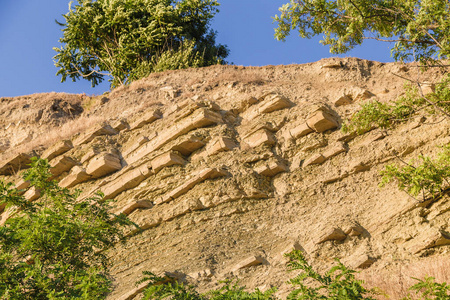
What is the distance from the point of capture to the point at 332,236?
1156cm

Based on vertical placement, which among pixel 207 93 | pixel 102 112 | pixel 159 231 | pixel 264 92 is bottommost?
pixel 159 231

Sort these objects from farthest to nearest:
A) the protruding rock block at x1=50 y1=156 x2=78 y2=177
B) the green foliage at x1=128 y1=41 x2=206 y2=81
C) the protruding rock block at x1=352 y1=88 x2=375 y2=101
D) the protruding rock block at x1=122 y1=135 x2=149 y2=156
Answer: the green foliage at x1=128 y1=41 x2=206 y2=81 → the protruding rock block at x1=352 y1=88 x2=375 y2=101 → the protruding rock block at x1=50 y1=156 x2=78 y2=177 → the protruding rock block at x1=122 y1=135 x2=149 y2=156

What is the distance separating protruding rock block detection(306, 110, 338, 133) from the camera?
1488 cm

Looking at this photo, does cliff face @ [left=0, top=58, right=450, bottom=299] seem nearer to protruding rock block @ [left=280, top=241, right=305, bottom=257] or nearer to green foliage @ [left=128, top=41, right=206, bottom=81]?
protruding rock block @ [left=280, top=241, right=305, bottom=257]

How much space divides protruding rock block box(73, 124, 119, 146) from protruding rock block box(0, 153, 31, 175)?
7.18ft

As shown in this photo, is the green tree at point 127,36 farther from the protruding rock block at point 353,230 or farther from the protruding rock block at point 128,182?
the protruding rock block at point 353,230

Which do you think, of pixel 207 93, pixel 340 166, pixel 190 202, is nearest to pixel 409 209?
pixel 340 166

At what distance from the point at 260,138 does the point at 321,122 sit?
2.05 metres

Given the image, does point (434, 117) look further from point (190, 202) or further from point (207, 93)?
point (207, 93)

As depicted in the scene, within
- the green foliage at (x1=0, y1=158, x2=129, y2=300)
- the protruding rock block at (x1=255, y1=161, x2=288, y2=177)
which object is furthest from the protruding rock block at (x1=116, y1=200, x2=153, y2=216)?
the protruding rock block at (x1=255, y1=161, x2=288, y2=177)

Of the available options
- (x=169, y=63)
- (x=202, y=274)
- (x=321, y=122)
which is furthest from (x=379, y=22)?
(x=169, y=63)

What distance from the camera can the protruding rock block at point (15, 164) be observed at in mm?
18016

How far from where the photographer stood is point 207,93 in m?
19.4

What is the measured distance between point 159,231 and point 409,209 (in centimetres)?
658
